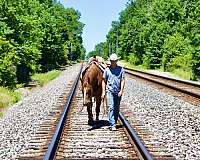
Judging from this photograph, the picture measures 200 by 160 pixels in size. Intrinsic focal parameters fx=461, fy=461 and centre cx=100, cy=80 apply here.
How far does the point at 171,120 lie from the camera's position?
1386 centimetres

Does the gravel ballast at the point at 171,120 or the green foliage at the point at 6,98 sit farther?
the green foliage at the point at 6,98

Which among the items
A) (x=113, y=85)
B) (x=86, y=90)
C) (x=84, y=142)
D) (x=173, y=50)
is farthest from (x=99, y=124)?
(x=173, y=50)

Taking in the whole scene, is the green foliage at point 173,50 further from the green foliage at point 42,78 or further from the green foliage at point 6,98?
the green foliage at point 6,98

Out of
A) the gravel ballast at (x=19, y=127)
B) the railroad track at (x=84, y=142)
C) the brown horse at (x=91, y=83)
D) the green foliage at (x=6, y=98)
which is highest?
the brown horse at (x=91, y=83)

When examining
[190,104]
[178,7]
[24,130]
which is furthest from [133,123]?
[178,7]

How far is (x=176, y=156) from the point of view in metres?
9.08

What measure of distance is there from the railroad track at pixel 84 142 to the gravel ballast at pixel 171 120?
2.41 feet

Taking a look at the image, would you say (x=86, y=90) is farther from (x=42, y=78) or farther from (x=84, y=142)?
(x=42, y=78)

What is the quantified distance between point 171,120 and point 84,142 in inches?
168

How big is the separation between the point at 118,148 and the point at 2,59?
65.5 feet

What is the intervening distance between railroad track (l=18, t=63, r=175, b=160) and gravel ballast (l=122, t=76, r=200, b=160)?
74 centimetres

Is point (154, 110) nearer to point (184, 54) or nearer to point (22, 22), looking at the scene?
point (22, 22)

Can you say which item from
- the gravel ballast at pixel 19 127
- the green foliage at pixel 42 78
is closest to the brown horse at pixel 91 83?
the gravel ballast at pixel 19 127

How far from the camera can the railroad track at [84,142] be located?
904 cm
